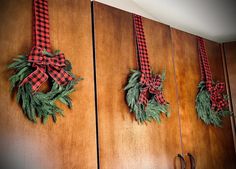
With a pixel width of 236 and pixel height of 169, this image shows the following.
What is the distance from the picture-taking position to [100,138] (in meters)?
1.07

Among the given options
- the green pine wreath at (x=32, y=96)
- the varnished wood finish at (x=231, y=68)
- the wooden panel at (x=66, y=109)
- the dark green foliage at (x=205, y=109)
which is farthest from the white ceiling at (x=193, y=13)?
the green pine wreath at (x=32, y=96)

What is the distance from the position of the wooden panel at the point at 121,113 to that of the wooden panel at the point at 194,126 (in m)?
0.12

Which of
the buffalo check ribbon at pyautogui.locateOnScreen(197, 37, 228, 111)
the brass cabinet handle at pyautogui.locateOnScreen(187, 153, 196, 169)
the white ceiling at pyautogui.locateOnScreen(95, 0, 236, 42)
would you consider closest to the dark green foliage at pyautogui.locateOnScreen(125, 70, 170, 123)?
the brass cabinet handle at pyautogui.locateOnScreen(187, 153, 196, 169)

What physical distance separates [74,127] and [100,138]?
14cm

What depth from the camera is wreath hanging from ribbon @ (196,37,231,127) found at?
1.59m

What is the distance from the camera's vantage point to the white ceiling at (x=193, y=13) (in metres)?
1.73

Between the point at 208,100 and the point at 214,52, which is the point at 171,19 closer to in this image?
the point at 214,52

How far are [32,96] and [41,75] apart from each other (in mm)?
93

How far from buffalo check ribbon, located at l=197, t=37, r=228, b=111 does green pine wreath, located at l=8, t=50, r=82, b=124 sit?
3.64ft

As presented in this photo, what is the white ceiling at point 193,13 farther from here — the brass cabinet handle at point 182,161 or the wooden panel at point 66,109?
the brass cabinet handle at point 182,161

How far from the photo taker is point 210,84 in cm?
164

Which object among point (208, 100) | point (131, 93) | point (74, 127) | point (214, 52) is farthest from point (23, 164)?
point (214, 52)

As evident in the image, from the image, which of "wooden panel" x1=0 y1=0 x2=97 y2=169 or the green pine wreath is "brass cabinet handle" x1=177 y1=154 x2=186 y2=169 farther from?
the green pine wreath

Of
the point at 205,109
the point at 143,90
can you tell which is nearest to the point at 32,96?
the point at 143,90
